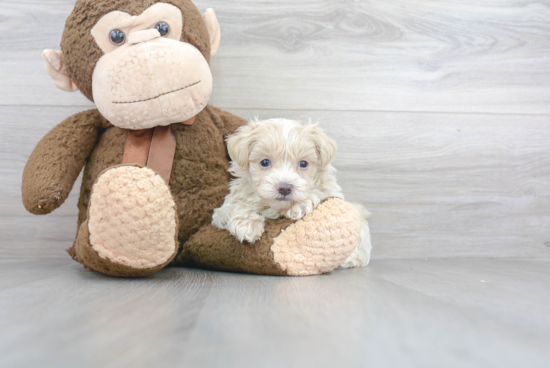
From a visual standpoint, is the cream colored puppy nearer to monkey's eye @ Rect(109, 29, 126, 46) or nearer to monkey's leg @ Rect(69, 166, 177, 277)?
monkey's leg @ Rect(69, 166, 177, 277)

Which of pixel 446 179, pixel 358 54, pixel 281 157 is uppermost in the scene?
pixel 358 54

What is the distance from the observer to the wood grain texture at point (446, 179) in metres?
1.25

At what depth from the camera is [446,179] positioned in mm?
1281

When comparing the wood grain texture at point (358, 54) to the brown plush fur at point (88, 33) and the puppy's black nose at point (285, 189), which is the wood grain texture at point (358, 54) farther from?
the puppy's black nose at point (285, 189)

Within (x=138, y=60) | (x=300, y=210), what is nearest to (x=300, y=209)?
(x=300, y=210)

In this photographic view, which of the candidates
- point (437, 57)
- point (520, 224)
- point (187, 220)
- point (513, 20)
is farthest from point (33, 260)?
point (513, 20)

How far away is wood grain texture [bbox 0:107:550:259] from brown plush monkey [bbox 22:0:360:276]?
36 cm

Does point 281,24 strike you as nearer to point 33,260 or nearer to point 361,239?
point 361,239

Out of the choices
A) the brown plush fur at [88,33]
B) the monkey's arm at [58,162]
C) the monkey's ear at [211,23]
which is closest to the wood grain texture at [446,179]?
the monkey's ear at [211,23]

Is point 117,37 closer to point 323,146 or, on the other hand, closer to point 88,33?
point 88,33

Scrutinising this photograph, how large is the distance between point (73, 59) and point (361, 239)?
0.81 meters

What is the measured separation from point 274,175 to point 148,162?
0.30 m

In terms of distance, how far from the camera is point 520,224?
1.30m

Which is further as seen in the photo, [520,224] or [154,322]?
[520,224]
